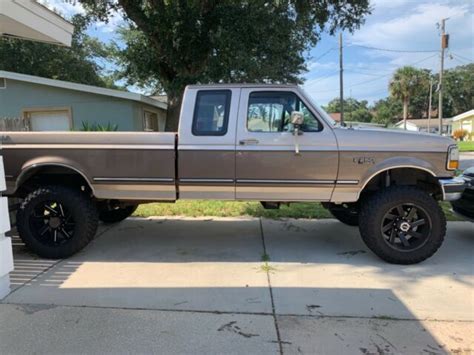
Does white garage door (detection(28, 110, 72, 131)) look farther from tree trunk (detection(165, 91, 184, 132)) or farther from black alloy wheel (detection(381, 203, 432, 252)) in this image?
black alloy wheel (detection(381, 203, 432, 252))

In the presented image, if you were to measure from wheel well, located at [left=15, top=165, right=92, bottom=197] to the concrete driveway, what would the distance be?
2.82 feet

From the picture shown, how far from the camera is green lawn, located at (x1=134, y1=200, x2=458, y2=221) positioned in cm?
781

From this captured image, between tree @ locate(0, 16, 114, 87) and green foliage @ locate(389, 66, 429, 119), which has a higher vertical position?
green foliage @ locate(389, 66, 429, 119)

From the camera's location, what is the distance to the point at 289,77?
825 inches

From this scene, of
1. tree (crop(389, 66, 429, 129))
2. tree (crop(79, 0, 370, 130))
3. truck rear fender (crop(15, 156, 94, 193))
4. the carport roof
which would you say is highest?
tree (crop(389, 66, 429, 129))

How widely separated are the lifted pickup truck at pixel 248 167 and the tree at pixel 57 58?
19.6 meters

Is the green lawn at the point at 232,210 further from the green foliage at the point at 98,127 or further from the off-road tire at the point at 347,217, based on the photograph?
the green foliage at the point at 98,127

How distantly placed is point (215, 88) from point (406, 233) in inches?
116

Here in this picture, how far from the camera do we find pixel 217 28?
12023 mm

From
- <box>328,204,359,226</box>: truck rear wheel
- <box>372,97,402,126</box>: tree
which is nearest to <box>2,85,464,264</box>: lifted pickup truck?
<box>328,204,359,226</box>: truck rear wheel

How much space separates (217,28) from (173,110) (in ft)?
8.55

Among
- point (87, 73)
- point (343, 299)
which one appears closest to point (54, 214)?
point (343, 299)

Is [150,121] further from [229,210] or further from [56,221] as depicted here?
[56,221]

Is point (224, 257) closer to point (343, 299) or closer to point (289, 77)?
point (343, 299)
